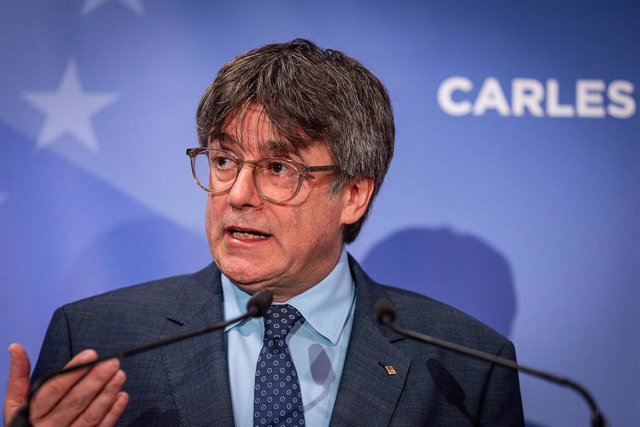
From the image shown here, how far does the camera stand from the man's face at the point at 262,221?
7.51 ft

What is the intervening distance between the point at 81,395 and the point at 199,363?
0.52 metres

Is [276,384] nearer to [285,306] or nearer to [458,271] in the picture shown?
[285,306]

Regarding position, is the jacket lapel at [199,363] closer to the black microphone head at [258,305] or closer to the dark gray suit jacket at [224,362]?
the dark gray suit jacket at [224,362]

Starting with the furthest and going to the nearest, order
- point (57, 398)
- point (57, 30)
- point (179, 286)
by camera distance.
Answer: point (57, 30), point (179, 286), point (57, 398)

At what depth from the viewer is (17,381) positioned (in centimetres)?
187

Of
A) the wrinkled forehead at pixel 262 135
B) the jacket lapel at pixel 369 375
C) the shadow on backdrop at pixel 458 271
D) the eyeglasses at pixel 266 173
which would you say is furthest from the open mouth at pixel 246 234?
the shadow on backdrop at pixel 458 271

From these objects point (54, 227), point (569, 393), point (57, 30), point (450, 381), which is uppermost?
point (57, 30)

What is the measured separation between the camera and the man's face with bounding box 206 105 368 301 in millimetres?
2289

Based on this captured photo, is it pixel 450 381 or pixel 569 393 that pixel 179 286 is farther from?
pixel 569 393

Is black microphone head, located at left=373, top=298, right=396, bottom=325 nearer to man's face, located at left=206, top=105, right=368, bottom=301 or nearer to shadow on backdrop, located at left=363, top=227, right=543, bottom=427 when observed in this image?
man's face, located at left=206, top=105, right=368, bottom=301

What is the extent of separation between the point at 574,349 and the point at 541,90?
878mm

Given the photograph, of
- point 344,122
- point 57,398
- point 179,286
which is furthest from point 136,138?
point 57,398

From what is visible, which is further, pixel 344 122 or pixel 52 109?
pixel 52 109

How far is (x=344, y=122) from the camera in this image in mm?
2400
